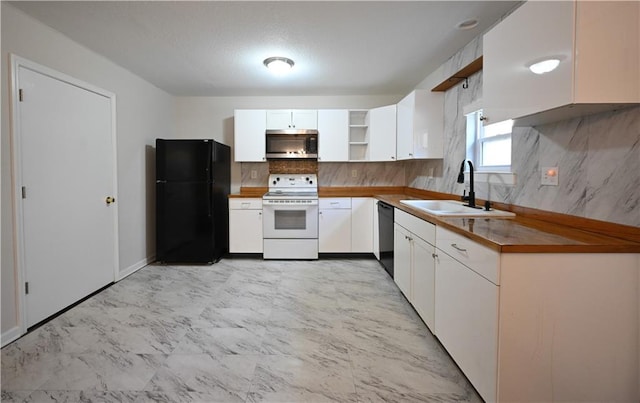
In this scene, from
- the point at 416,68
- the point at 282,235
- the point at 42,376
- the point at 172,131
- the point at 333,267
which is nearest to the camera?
the point at 42,376

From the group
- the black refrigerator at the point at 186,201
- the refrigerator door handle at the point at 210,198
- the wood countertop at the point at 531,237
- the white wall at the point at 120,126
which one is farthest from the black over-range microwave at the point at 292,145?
the wood countertop at the point at 531,237

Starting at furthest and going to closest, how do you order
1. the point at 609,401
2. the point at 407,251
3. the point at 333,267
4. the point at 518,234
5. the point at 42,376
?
1. the point at 333,267
2. the point at 407,251
3. the point at 42,376
4. the point at 518,234
5. the point at 609,401

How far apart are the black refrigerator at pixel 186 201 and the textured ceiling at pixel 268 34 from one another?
0.88 metres

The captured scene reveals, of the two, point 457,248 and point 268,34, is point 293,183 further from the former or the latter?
point 457,248

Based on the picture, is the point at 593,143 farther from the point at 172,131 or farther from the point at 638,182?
the point at 172,131

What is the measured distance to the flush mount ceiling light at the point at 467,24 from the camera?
7.64ft

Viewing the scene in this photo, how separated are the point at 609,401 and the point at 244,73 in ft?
12.5

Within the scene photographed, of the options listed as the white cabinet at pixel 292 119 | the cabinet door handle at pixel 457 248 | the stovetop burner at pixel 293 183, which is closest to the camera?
the cabinet door handle at pixel 457 248

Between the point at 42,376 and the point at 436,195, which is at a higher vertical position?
the point at 436,195

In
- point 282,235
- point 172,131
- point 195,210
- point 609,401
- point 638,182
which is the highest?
point 172,131

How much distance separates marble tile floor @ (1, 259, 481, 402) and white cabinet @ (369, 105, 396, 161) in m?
1.81

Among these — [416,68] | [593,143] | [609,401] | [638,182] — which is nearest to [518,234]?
[638,182]

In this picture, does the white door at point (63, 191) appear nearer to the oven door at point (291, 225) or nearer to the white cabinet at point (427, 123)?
the oven door at point (291, 225)

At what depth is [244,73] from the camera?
3533 millimetres
